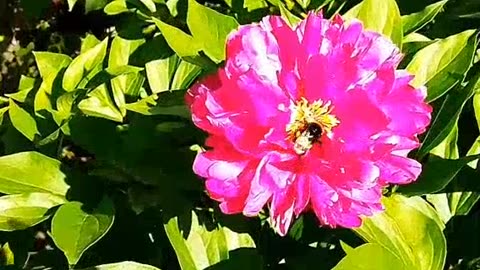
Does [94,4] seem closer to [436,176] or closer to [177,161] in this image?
[177,161]

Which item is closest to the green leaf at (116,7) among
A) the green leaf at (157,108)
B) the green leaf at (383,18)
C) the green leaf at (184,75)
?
the green leaf at (184,75)

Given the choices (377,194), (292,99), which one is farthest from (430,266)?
(292,99)

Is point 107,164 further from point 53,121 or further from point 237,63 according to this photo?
point 237,63

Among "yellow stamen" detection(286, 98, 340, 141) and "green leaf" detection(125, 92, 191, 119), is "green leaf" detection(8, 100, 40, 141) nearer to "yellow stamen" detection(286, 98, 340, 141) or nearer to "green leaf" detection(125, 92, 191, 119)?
"green leaf" detection(125, 92, 191, 119)

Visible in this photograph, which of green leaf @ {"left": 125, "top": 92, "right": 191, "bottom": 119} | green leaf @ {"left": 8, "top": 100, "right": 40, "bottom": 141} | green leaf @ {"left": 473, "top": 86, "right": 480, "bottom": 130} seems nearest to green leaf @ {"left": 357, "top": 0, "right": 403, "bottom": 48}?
green leaf @ {"left": 473, "top": 86, "right": 480, "bottom": 130}

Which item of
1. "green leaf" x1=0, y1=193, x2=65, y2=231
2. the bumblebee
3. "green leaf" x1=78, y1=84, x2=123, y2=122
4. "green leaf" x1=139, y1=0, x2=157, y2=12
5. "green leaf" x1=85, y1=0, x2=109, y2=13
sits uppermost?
the bumblebee

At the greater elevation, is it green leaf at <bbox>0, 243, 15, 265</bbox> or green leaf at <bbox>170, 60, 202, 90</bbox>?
green leaf at <bbox>170, 60, 202, 90</bbox>
